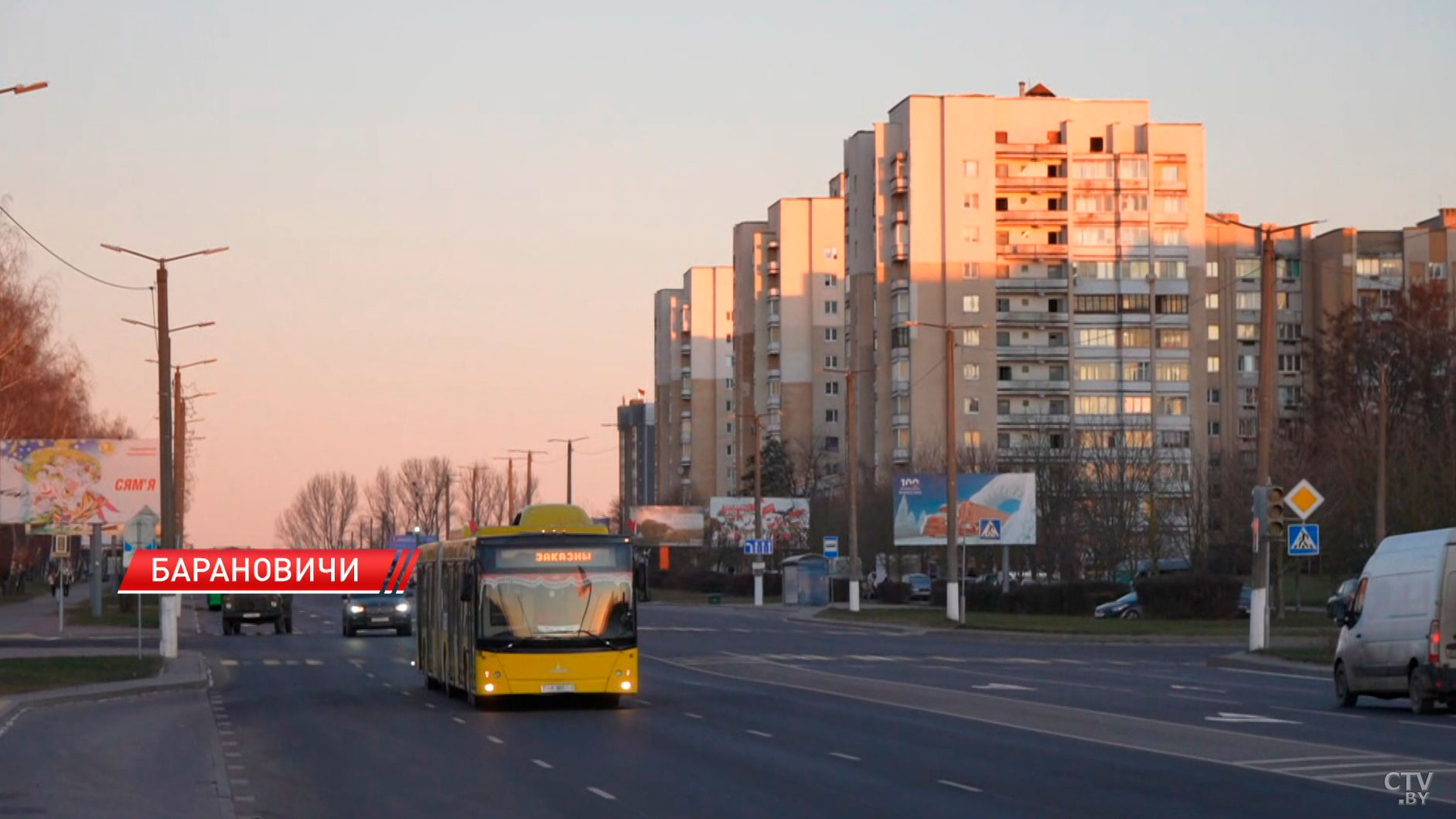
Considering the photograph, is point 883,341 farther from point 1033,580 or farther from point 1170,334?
point 1033,580

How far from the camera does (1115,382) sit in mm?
122750

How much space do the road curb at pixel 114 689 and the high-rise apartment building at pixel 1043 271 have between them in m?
83.7

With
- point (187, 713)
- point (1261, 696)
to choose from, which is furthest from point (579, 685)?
point (1261, 696)

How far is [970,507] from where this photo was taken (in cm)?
7500

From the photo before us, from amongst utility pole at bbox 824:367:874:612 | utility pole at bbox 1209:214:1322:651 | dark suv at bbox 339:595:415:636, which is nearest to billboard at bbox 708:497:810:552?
utility pole at bbox 824:367:874:612

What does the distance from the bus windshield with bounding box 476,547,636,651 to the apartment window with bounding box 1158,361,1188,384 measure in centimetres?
9769

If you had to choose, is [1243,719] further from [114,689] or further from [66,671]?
[66,671]

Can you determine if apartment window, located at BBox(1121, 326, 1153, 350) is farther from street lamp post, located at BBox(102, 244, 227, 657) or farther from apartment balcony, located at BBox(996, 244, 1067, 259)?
street lamp post, located at BBox(102, 244, 227, 657)

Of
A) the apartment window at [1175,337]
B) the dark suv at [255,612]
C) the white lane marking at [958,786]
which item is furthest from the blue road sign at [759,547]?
the white lane marking at [958,786]

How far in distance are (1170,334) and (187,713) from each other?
10086 cm

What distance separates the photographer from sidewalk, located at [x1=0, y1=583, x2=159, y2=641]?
57312mm

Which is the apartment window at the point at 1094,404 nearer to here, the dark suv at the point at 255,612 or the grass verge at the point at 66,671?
the dark suv at the point at 255,612

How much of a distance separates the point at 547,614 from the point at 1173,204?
99278 millimetres

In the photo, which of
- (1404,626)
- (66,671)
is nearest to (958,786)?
(1404,626)
